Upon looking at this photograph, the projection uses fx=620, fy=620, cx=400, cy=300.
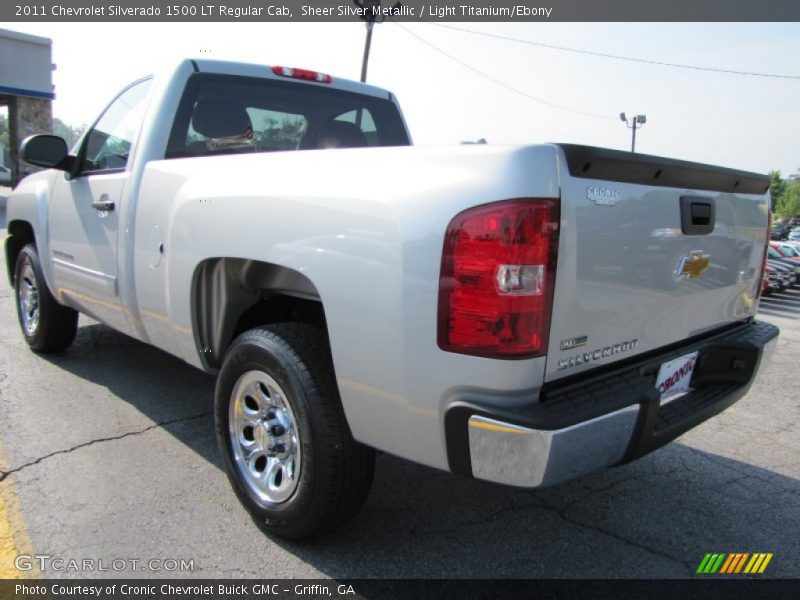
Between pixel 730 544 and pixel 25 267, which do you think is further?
pixel 25 267

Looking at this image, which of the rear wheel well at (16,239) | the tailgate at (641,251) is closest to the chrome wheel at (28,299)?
the rear wheel well at (16,239)

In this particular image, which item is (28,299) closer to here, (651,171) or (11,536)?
(11,536)

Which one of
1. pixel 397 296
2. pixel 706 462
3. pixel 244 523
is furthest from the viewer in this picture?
pixel 706 462

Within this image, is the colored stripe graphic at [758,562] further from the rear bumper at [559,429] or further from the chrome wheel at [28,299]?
the chrome wheel at [28,299]

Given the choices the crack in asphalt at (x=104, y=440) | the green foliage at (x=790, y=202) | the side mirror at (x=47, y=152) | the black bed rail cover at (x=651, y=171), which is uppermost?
the black bed rail cover at (x=651, y=171)

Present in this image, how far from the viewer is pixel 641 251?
2.14 metres

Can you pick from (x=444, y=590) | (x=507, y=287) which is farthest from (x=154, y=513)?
(x=507, y=287)

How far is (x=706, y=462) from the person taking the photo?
3496 mm

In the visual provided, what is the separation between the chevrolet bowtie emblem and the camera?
2354 mm

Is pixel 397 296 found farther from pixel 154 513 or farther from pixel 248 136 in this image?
pixel 248 136

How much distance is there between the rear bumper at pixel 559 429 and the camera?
1.80 metres

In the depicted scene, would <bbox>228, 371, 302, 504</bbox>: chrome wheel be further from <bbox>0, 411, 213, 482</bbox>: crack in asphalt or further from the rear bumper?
<bbox>0, 411, 213, 482</bbox>: crack in asphalt

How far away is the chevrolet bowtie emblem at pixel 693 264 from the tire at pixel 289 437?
4.48 feet

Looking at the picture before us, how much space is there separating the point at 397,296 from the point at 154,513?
1.62 metres
